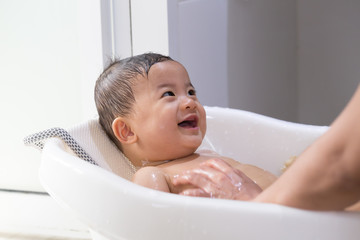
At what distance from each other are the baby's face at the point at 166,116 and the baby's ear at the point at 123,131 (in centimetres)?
2

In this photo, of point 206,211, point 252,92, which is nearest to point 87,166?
point 206,211

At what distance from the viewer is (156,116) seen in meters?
1.00

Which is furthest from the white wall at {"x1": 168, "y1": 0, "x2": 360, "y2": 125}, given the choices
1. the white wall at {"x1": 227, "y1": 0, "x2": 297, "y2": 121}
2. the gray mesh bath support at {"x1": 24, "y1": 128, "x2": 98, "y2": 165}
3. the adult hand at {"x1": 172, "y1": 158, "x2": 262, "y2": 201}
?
the adult hand at {"x1": 172, "y1": 158, "x2": 262, "y2": 201}

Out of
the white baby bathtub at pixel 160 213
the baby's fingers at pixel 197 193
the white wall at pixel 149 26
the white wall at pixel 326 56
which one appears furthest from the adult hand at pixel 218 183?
the white wall at pixel 326 56

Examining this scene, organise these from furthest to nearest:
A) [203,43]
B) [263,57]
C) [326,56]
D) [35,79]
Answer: [326,56], [263,57], [35,79], [203,43]

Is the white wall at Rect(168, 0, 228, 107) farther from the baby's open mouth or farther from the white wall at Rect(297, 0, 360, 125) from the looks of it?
the white wall at Rect(297, 0, 360, 125)

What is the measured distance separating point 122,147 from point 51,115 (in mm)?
754

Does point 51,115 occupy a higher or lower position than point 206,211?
lower

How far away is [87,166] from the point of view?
680mm

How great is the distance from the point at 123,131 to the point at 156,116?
0.33 ft

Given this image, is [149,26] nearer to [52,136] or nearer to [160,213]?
[52,136]

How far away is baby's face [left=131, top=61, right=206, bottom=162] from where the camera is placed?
3.28 ft

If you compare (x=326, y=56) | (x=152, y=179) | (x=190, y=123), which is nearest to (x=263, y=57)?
(x=326, y=56)

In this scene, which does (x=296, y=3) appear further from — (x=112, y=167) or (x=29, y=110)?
(x=112, y=167)
